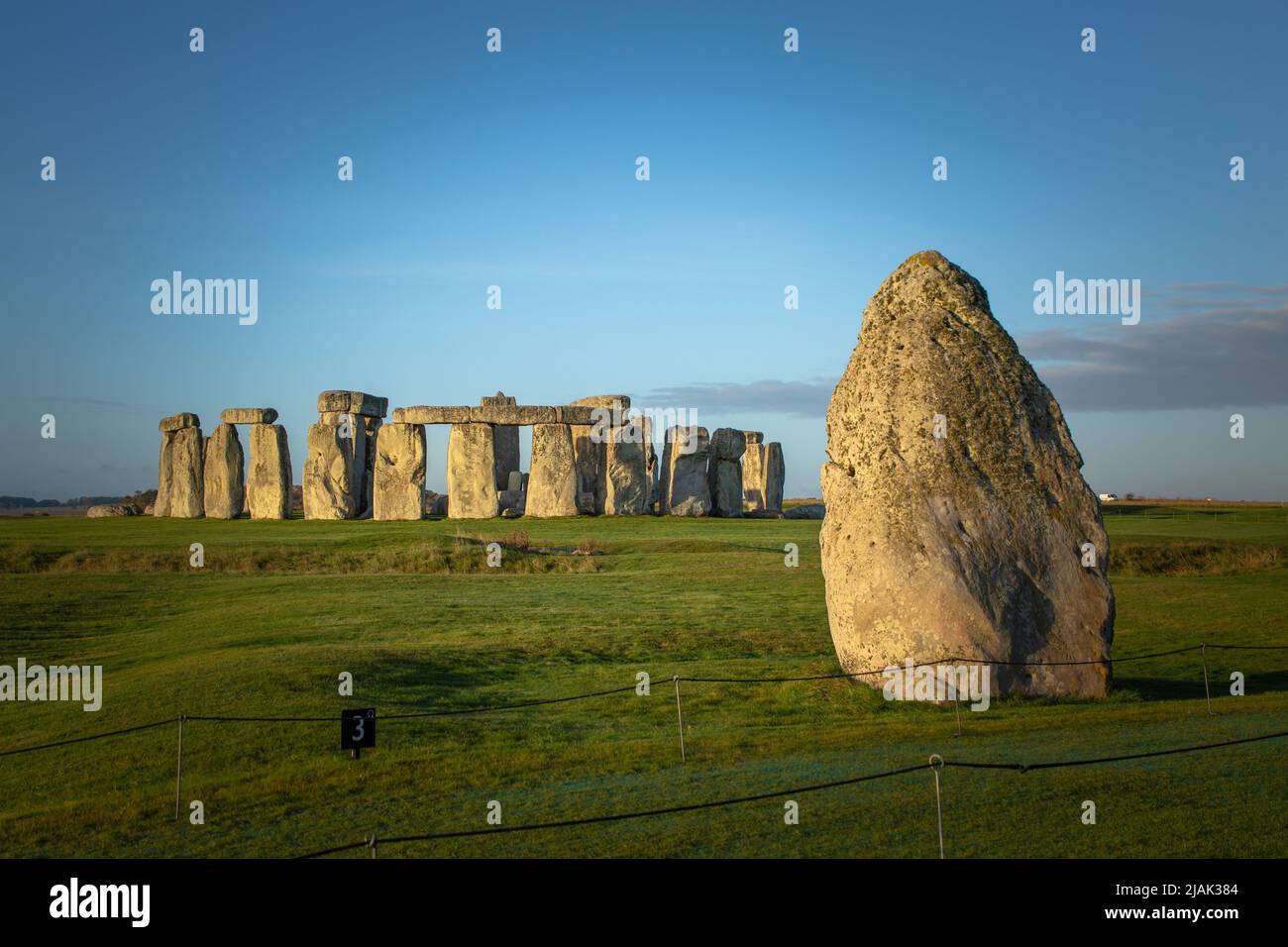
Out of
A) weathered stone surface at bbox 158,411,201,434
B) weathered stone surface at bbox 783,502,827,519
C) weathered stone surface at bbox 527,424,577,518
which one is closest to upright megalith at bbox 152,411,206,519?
weathered stone surface at bbox 158,411,201,434

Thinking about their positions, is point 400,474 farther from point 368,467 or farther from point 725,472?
point 725,472

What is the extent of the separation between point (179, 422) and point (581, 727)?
35.9m

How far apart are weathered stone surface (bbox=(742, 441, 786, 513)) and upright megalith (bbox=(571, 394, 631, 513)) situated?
38.1 feet

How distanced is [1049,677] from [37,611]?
16.7 meters

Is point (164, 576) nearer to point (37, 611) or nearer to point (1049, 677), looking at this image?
point (37, 611)

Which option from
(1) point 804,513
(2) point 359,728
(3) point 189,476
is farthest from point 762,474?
(2) point 359,728

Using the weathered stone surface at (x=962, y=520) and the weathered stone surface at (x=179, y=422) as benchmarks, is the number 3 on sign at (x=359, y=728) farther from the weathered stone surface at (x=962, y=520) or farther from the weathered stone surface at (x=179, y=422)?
the weathered stone surface at (x=179, y=422)

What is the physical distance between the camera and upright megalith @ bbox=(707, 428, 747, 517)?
4319 cm

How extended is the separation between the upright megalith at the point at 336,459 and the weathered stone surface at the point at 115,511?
907cm

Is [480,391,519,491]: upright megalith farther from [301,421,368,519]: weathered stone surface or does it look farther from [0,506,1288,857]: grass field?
[0,506,1288,857]: grass field

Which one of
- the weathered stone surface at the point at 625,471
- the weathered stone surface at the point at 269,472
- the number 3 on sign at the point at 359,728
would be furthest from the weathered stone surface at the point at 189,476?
the number 3 on sign at the point at 359,728

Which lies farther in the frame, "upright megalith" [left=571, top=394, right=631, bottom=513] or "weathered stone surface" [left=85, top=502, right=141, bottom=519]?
"weathered stone surface" [left=85, top=502, right=141, bottom=519]

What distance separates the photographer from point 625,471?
136 ft
